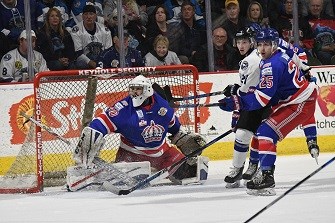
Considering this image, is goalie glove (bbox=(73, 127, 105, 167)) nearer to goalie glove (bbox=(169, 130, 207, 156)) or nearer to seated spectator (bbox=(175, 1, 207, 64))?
goalie glove (bbox=(169, 130, 207, 156))

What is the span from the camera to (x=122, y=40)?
1013cm

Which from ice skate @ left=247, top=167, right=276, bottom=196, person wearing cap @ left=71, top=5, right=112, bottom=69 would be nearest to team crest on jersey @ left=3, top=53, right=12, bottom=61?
person wearing cap @ left=71, top=5, right=112, bottom=69

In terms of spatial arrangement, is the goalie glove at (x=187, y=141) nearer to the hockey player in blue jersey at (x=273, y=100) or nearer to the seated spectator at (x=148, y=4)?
the hockey player in blue jersey at (x=273, y=100)

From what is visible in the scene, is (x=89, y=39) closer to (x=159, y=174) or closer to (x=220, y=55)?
(x=220, y=55)

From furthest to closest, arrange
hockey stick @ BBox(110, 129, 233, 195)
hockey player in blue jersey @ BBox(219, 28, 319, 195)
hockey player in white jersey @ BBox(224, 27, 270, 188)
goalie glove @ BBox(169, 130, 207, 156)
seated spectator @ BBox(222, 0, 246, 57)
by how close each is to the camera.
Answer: seated spectator @ BBox(222, 0, 246, 57), goalie glove @ BBox(169, 130, 207, 156), hockey player in white jersey @ BBox(224, 27, 270, 188), hockey stick @ BBox(110, 129, 233, 195), hockey player in blue jersey @ BBox(219, 28, 319, 195)

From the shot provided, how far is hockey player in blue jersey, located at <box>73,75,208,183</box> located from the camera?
26.7 ft

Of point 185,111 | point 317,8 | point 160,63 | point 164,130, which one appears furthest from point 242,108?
point 317,8

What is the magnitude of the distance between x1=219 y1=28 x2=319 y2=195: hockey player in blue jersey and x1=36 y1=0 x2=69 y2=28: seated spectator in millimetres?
2845

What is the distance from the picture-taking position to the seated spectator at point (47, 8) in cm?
993

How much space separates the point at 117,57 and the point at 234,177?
7.90 ft

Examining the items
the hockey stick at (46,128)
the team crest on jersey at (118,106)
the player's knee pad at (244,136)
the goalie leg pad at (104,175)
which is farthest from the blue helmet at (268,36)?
the hockey stick at (46,128)

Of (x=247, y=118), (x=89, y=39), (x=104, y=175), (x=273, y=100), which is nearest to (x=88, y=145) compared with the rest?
(x=104, y=175)

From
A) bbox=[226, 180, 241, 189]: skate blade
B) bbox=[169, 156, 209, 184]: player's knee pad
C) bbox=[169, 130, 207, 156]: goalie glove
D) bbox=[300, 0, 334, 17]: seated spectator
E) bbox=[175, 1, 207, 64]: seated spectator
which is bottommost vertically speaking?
bbox=[226, 180, 241, 189]: skate blade

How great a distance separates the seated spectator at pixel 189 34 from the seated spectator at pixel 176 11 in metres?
0.04
